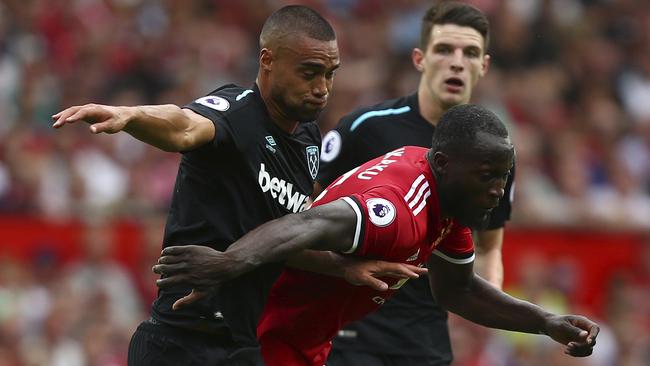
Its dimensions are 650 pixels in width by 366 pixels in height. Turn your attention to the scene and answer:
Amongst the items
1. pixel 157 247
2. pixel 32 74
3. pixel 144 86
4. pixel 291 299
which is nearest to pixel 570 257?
pixel 157 247

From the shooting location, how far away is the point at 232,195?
553 cm

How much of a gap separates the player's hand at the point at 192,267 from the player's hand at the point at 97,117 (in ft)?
1.78

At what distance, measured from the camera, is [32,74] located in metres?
14.0

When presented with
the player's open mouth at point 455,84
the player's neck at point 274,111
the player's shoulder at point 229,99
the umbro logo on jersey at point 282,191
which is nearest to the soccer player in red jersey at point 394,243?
the umbro logo on jersey at point 282,191

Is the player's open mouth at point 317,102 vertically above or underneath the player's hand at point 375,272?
above

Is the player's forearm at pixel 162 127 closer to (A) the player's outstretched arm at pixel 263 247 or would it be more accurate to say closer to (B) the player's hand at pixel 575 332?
(A) the player's outstretched arm at pixel 263 247

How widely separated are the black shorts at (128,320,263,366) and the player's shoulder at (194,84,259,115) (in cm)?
95

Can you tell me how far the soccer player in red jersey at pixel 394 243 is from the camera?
5199 millimetres

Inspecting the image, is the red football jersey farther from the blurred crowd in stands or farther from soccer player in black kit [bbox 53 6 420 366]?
the blurred crowd in stands

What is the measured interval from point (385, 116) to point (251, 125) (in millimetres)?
1925

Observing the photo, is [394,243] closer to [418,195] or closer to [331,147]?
[418,195]

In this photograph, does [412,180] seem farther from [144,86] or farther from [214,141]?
[144,86]

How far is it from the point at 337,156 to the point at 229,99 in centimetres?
181

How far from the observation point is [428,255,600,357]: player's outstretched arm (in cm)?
620
